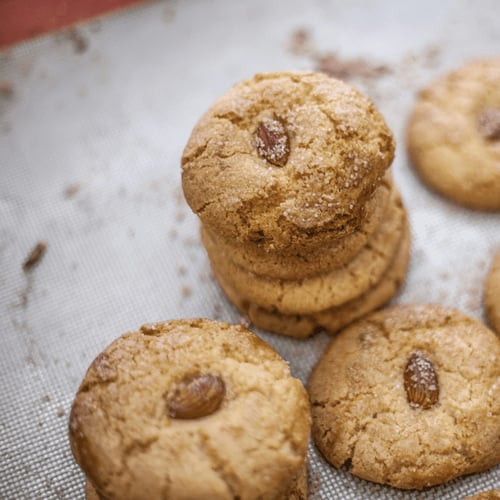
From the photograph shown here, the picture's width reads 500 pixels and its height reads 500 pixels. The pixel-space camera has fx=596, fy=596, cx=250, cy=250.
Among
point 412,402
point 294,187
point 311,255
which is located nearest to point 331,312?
point 311,255

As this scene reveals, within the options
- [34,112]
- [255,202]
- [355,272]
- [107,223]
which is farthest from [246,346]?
[34,112]

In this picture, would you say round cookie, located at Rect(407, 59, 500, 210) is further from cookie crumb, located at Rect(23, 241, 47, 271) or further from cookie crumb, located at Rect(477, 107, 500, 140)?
cookie crumb, located at Rect(23, 241, 47, 271)

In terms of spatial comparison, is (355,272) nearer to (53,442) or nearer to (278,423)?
(278,423)

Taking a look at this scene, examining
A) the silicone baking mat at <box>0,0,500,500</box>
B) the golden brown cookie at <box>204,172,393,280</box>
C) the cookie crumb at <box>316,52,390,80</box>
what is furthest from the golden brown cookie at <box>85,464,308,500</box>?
the cookie crumb at <box>316,52,390,80</box>

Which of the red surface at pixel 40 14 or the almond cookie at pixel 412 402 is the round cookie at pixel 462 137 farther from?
the red surface at pixel 40 14

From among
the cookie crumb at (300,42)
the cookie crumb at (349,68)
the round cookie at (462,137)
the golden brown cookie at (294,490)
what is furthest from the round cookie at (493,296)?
the cookie crumb at (300,42)
